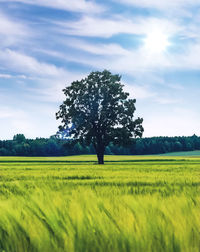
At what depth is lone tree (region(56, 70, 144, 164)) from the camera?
183ft

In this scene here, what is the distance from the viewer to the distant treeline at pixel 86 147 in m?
140

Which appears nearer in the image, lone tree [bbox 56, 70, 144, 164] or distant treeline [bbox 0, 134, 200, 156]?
lone tree [bbox 56, 70, 144, 164]

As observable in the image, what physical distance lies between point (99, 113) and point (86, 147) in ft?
273

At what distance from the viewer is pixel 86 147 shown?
140 m

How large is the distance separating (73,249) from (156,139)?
153738mm

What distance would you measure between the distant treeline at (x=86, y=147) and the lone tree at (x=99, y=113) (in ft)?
259

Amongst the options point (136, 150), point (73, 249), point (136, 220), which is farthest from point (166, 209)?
point (136, 150)

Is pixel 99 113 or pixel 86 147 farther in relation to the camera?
pixel 86 147

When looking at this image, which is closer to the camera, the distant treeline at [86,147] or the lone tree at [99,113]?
the lone tree at [99,113]

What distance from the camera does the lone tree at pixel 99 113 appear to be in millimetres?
55719

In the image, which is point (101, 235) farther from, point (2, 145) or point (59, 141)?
point (2, 145)

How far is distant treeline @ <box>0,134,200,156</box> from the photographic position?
140 m

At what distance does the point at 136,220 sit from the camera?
291 cm

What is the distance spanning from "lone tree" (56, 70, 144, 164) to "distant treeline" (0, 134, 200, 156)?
7902cm
